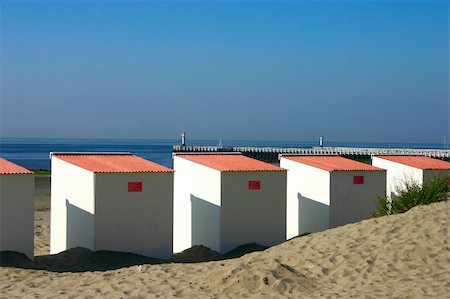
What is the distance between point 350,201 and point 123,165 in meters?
5.31

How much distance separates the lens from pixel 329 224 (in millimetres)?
15086

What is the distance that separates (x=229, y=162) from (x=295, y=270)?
16.7 ft

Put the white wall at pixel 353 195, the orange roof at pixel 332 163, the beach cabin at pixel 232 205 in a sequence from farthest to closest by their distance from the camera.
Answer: the orange roof at pixel 332 163
the white wall at pixel 353 195
the beach cabin at pixel 232 205

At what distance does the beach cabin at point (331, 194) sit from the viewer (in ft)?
Result: 50.0

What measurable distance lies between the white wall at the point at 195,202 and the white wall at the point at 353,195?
2.85 m

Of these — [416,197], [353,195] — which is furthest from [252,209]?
[416,197]

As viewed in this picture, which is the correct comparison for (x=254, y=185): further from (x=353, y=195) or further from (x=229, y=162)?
(x=353, y=195)

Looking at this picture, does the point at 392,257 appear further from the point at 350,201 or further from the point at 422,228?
the point at 350,201

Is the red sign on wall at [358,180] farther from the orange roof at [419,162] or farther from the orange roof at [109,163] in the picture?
the orange roof at [109,163]

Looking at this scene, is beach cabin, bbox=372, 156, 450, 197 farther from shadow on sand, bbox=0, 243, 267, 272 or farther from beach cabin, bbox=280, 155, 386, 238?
shadow on sand, bbox=0, 243, 267, 272

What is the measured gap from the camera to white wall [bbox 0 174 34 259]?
11.7 m

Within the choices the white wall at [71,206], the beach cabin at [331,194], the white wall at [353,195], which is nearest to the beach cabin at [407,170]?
the white wall at [353,195]

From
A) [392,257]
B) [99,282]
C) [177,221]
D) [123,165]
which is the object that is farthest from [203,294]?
[177,221]

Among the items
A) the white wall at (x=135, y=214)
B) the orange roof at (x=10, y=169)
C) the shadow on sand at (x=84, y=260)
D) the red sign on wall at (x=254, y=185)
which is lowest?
the shadow on sand at (x=84, y=260)
